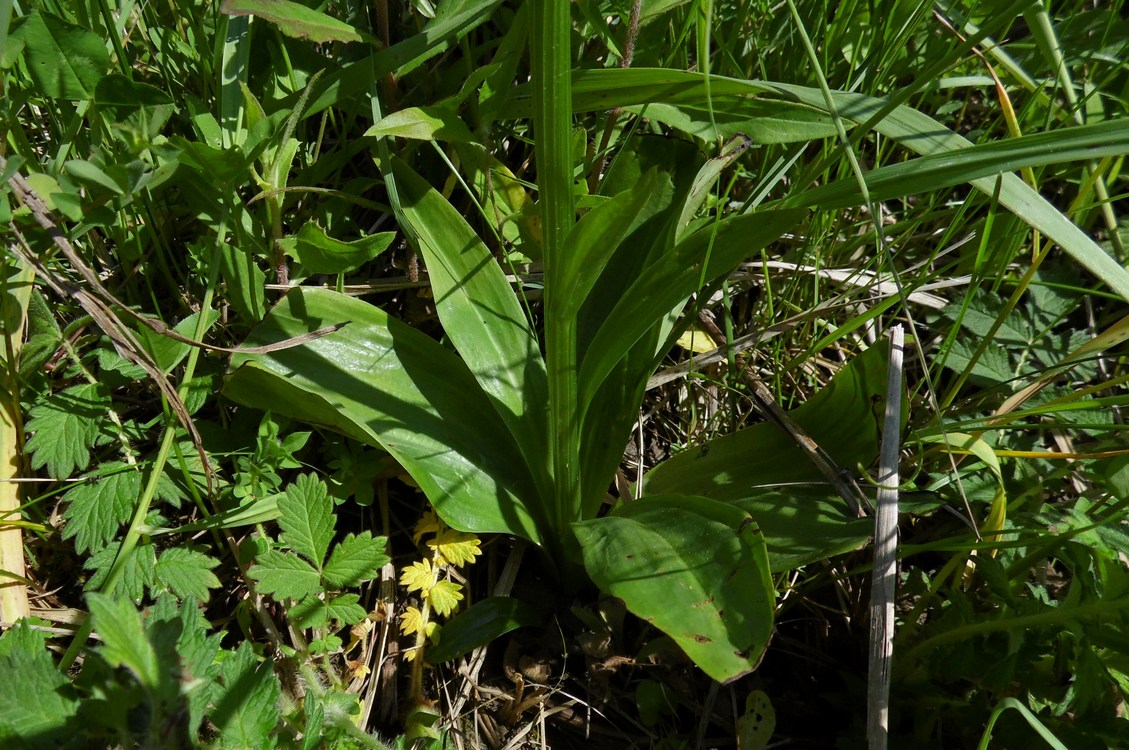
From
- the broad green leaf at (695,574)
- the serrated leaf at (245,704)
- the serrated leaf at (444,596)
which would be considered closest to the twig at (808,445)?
the broad green leaf at (695,574)

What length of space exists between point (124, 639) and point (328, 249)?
700 millimetres

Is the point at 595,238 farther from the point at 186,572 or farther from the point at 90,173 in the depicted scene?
the point at 186,572

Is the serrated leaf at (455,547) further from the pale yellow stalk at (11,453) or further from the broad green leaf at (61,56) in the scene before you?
the broad green leaf at (61,56)

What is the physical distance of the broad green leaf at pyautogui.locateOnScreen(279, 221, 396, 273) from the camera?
1262 mm

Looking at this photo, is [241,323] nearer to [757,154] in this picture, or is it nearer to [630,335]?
[630,335]

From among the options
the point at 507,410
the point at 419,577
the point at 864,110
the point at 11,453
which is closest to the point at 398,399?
the point at 507,410

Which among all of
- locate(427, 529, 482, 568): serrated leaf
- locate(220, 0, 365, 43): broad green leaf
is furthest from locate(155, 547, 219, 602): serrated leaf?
locate(220, 0, 365, 43): broad green leaf

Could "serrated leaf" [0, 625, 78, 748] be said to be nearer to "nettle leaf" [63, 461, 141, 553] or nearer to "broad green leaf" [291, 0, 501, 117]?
"nettle leaf" [63, 461, 141, 553]

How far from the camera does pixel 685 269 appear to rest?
42.8 inches

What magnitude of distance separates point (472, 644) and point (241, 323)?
2.21 ft

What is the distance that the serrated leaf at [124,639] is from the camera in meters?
0.71

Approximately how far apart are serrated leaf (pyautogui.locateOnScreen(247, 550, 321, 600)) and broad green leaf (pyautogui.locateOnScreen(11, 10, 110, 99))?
731 millimetres

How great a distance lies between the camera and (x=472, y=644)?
1.33 meters

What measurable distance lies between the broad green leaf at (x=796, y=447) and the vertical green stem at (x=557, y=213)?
9.1 inches
